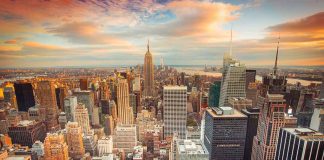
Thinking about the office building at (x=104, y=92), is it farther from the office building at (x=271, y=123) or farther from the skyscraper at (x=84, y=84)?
the office building at (x=271, y=123)

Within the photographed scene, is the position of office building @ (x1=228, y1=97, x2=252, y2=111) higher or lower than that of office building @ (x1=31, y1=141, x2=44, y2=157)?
higher

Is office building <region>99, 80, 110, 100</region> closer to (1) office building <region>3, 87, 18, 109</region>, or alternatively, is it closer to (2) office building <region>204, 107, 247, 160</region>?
(1) office building <region>3, 87, 18, 109</region>

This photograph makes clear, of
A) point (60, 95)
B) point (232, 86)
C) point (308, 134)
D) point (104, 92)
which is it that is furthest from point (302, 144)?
point (60, 95)

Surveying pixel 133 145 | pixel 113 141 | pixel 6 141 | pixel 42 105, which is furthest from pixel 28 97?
pixel 133 145

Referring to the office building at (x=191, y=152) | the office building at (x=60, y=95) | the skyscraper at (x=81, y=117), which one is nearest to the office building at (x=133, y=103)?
the skyscraper at (x=81, y=117)

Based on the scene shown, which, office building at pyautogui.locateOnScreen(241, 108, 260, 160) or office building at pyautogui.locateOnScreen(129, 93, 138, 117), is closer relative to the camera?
office building at pyautogui.locateOnScreen(241, 108, 260, 160)

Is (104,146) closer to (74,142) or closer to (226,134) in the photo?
(74,142)

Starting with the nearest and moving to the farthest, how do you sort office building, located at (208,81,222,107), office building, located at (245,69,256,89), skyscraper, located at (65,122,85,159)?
1. skyscraper, located at (65,122,85,159)
2. office building, located at (245,69,256,89)
3. office building, located at (208,81,222,107)

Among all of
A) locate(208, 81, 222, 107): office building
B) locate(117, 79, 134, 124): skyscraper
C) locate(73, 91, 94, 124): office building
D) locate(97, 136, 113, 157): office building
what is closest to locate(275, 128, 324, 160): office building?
locate(208, 81, 222, 107): office building
